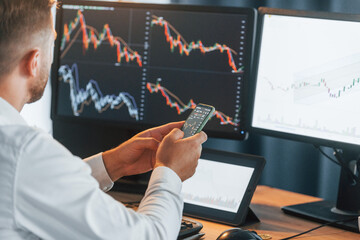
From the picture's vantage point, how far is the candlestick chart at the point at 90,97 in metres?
1.49

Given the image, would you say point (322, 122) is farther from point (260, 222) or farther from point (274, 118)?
point (260, 222)

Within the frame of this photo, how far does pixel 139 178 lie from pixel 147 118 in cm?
17

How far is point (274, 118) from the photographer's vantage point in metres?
1.37

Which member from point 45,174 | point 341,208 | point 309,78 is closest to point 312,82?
point 309,78

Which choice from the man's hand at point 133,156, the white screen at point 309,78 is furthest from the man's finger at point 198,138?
the white screen at point 309,78

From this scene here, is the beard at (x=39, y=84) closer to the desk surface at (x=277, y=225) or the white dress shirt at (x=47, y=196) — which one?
the white dress shirt at (x=47, y=196)

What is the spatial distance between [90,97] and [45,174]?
778mm

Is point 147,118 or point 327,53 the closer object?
point 327,53

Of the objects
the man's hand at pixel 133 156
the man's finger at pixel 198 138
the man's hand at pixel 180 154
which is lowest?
the man's hand at pixel 133 156

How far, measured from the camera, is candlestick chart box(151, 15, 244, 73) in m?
1.40

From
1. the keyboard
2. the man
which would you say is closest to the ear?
the man

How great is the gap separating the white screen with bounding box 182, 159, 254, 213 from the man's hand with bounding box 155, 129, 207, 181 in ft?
0.98

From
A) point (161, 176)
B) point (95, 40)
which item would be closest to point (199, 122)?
point (161, 176)

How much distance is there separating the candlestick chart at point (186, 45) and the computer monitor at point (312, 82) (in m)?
0.07
